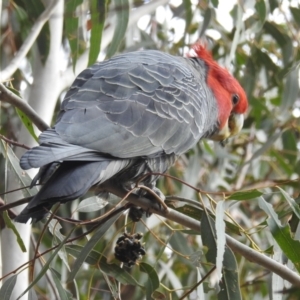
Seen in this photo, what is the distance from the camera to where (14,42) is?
2.58m

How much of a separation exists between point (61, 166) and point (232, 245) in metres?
0.43

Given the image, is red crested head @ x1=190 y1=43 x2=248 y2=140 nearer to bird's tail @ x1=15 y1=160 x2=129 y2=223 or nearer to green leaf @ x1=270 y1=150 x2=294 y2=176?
green leaf @ x1=270 y1=150 x2=294 y2=176

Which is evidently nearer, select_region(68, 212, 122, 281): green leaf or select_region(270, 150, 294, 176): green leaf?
select_region(68, 212, 122, 281): green leaf

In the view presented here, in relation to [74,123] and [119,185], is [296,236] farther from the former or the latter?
[74,123]

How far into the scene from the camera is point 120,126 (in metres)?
1.56

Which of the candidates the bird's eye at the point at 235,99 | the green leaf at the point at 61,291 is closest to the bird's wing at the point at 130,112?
the bird's eye at the point at 235,99

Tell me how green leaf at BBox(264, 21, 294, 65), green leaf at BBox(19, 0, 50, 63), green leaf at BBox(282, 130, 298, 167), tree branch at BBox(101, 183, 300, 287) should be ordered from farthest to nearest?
green leaf at BBox(282, 130, 298, 167) → green leaf at BBox(264, 21, 294, 65) → green leaf at BBox(19, 0, 50, 63) → tree branch at BBox(101, 183, 300, 287)

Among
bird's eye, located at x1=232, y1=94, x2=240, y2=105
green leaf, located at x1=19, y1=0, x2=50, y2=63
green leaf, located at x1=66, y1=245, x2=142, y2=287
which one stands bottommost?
green leaf, located at x1=66, y1=245, x2=142, y2=287

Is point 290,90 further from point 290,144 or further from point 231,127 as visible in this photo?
point 290,144

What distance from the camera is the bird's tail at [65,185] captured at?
1.25 meters

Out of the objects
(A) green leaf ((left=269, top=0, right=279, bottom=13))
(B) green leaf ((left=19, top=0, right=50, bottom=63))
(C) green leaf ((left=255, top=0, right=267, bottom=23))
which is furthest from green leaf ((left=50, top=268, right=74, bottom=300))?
(A) green leaf ((left=269, top=0, right=279, bottom=13))

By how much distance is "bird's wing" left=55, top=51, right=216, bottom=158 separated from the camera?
1479 millimetres

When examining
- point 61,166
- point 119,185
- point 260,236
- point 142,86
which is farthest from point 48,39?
point 260,236

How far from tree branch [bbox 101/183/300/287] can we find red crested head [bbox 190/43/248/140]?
0.68m
